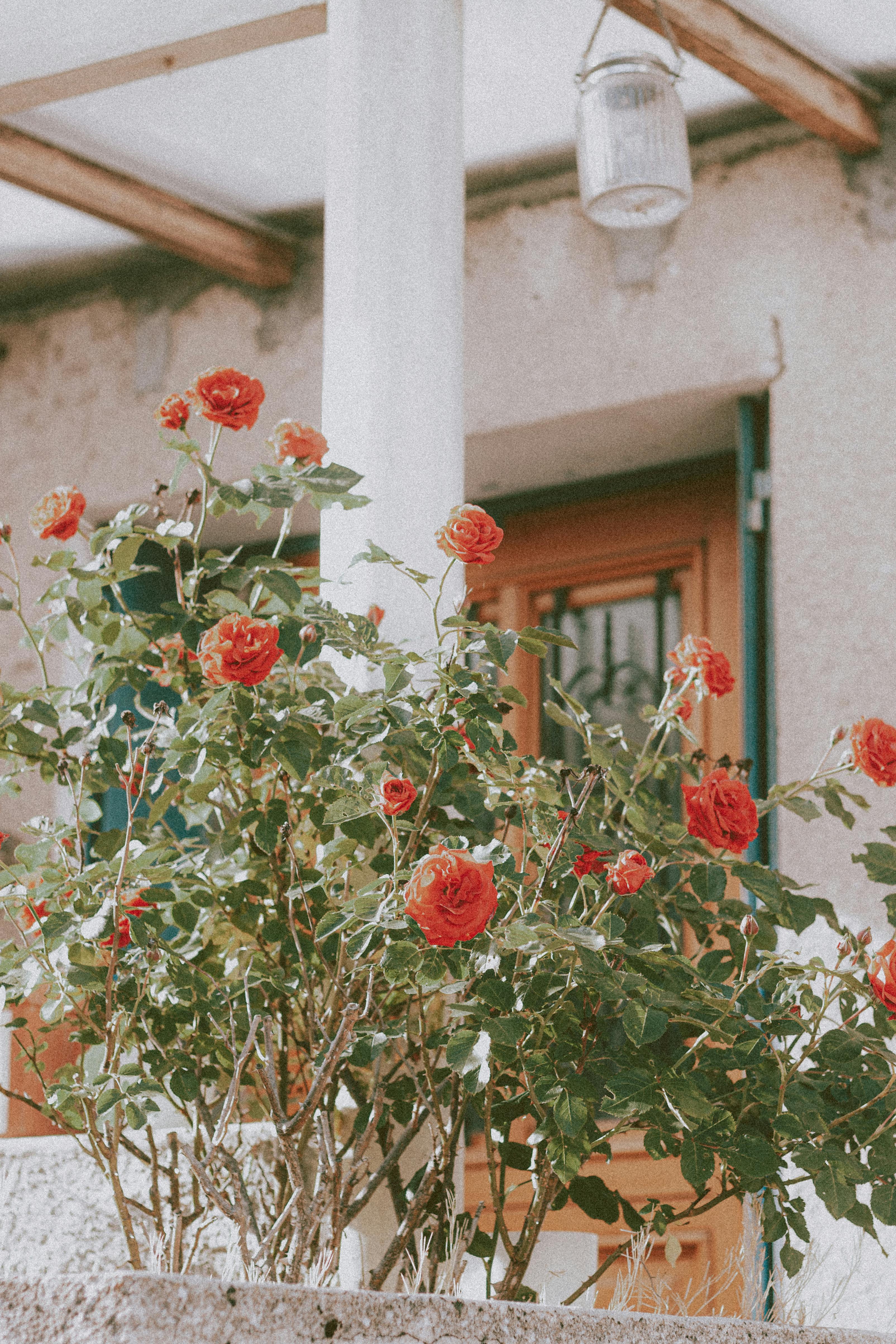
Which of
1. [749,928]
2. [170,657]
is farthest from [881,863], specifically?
A: [170,657]

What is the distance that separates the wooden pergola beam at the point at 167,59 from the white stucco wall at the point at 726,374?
817 millimetres

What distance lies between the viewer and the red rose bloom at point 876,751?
71.9 inches

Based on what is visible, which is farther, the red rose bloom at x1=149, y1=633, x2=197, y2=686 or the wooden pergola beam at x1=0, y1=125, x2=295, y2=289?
the wooden pergola beam at x1=0, y1=125, x2=295, y2=289

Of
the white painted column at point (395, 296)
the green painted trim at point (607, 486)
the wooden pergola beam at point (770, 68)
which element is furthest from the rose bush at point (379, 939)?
the green painted trim at point (607, 486)

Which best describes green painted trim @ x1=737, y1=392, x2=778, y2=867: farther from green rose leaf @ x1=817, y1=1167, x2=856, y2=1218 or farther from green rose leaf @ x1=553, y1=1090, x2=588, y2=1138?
green rose leaf @ x1=553, y1=1090, x2=588, y2=1138

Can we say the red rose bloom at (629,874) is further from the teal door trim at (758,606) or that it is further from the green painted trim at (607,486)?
the green painted trim at (607,486)

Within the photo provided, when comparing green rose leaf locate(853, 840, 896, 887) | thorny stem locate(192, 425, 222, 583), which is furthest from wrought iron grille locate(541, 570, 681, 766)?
thorny stem locate(192, 425, 222, 583)

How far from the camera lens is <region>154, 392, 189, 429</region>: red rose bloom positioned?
1922mm

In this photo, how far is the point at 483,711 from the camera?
1729 mm

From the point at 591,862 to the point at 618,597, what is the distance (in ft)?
6.34

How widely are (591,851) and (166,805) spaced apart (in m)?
0.53

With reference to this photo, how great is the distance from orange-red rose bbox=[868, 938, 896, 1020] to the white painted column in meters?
0.81

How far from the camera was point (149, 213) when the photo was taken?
3.57m

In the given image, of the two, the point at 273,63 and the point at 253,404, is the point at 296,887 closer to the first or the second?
the point at 253,404
